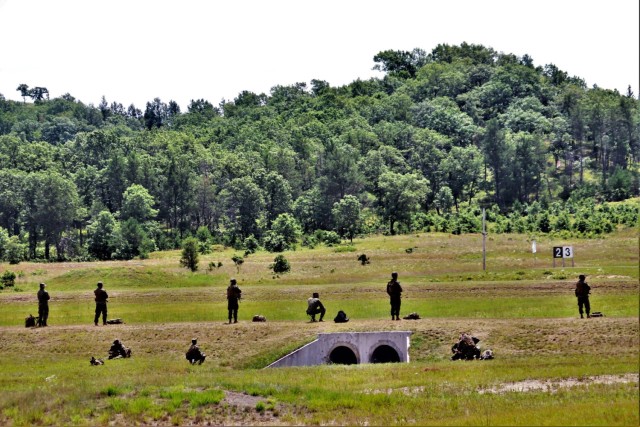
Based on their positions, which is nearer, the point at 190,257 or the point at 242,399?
the point at 242,399

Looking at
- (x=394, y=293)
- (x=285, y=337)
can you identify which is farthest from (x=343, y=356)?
(x=394, y=293)

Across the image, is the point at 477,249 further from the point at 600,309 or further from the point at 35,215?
the point at 35,215

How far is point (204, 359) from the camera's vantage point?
44.9 m

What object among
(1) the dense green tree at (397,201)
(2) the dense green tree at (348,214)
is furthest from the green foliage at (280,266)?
(1) the dense green tree at (397,201)

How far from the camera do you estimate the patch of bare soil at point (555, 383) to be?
3353cm

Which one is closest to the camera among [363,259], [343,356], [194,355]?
[194,355]

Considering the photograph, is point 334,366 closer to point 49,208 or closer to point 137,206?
point 49,208

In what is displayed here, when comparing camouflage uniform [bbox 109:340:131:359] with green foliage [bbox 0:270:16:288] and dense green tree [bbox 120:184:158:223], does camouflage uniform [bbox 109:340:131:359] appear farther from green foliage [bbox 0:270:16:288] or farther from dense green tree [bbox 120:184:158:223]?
dense green tree [bbox 120:184:158:223]

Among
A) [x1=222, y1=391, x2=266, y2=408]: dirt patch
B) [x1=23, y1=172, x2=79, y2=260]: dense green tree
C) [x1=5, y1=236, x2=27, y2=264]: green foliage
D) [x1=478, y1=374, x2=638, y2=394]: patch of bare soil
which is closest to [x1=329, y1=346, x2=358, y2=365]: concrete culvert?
[x1=222, y1=391, x2=266, y2=408]: dirt patch

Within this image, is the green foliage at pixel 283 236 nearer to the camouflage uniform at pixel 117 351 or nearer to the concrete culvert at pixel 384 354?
the concrete culvert at pixel 384 354

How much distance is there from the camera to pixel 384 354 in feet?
159

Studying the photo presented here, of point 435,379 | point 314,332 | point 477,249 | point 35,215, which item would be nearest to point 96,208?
point 35,215

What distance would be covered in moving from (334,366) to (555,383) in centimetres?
1146

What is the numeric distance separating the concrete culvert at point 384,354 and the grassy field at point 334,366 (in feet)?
4.35
